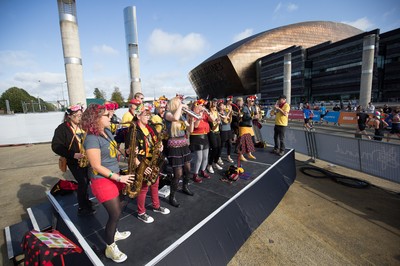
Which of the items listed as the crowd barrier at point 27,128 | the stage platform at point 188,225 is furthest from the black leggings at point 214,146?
the crowd barrier at point 27,128

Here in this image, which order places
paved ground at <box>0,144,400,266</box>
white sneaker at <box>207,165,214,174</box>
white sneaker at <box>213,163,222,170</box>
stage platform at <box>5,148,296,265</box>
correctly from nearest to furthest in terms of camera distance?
stage platform at <box>5,148,296,265</box> < paved ground at <box>0,144,400,266</box> < white sneaker at <box>207,165,214,174</box> < white sneaker at <box>213,163,222,170</box>

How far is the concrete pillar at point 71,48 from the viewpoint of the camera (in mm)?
11805

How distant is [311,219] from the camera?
3.97 m

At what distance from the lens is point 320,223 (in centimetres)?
383

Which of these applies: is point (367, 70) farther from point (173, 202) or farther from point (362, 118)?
point (173, 202)

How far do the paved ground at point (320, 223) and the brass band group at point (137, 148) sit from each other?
1.66 metres

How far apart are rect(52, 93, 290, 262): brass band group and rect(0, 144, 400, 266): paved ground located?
5.45 feet

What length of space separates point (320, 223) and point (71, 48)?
1503cm

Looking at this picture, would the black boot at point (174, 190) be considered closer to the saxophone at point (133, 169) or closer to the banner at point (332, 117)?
the saxophone at point (133, 169)

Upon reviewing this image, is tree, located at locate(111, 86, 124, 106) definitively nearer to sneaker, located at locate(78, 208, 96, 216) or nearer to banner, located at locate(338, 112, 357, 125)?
banner, located at locate(338, 112, 357, 125)

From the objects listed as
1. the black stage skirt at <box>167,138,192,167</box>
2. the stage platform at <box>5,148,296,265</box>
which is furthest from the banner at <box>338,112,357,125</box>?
the black stage skirt at <box>167,138,192,167</box>

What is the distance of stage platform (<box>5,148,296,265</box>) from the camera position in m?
2.40

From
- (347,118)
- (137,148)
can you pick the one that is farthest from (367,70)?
(137,148)

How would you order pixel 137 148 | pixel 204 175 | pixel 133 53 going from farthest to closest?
pixel 133 53 → pixel 204 175 → pixel 137 148
